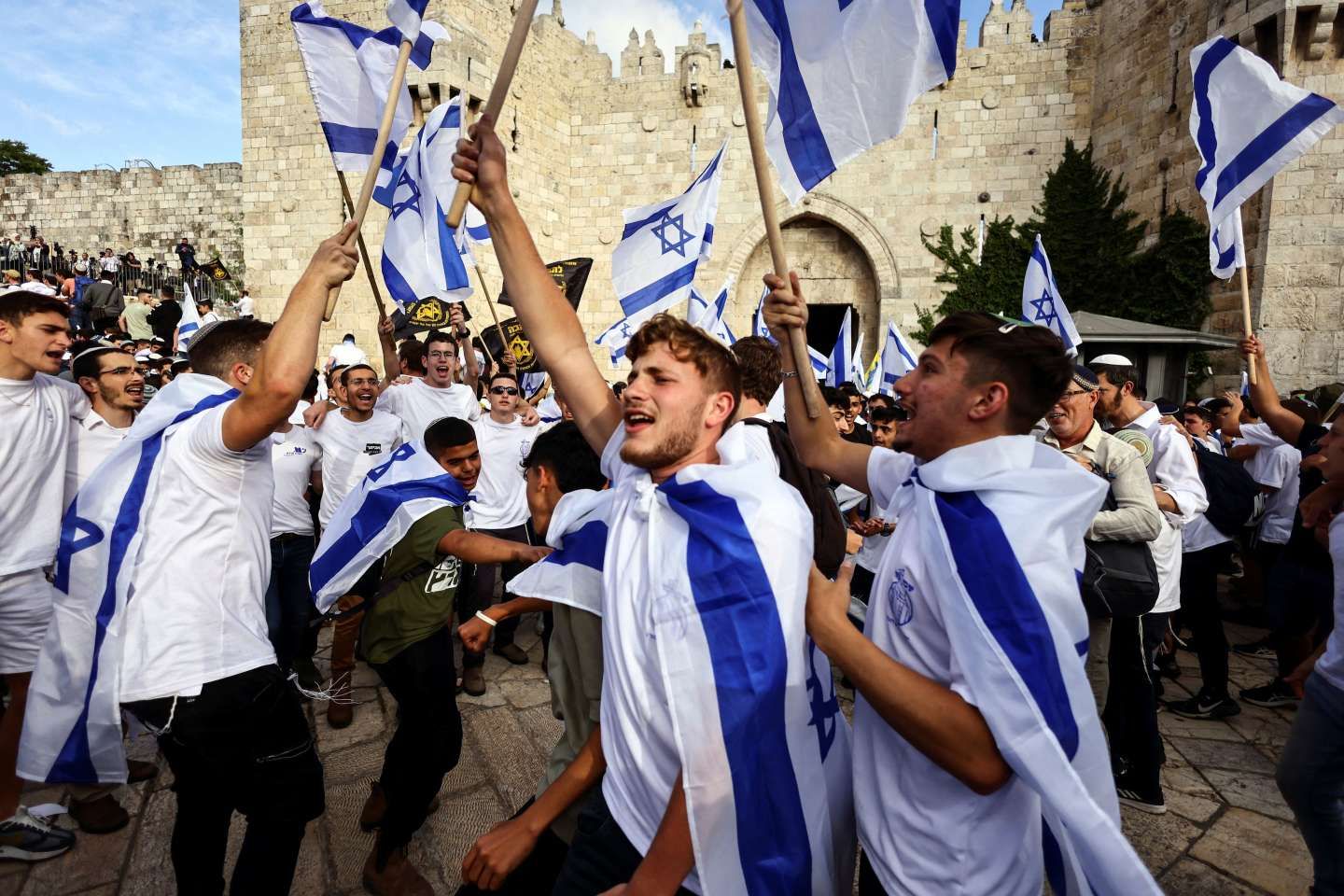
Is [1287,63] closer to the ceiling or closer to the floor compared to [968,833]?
closer to the ceiling

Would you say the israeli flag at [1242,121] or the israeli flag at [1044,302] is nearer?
the israeli flag at [1242,121]

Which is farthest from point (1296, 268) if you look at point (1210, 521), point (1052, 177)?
point (1210, 521)

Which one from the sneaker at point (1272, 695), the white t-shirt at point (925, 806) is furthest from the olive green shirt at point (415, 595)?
the sneaker at point (1272, 695)

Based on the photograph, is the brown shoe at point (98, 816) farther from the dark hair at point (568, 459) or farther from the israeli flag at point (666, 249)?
the israeli flag at point (666, 249)

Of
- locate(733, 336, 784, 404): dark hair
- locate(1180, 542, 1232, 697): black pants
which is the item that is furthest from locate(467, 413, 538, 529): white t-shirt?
locate(1180, 542, 1232, 697): black pants

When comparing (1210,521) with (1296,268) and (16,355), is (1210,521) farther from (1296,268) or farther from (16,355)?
(1296,268)

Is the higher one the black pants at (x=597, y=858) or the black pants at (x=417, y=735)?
the black pants at (x=597, y=858)

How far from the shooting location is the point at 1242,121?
418 cm

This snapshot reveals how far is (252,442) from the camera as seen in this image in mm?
2006

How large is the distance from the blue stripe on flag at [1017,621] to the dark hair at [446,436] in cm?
225

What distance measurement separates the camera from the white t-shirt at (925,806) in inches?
52.7

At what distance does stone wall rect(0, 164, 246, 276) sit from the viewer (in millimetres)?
19812

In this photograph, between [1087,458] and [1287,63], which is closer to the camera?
[1087,458]

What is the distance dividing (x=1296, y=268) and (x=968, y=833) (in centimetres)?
1405
